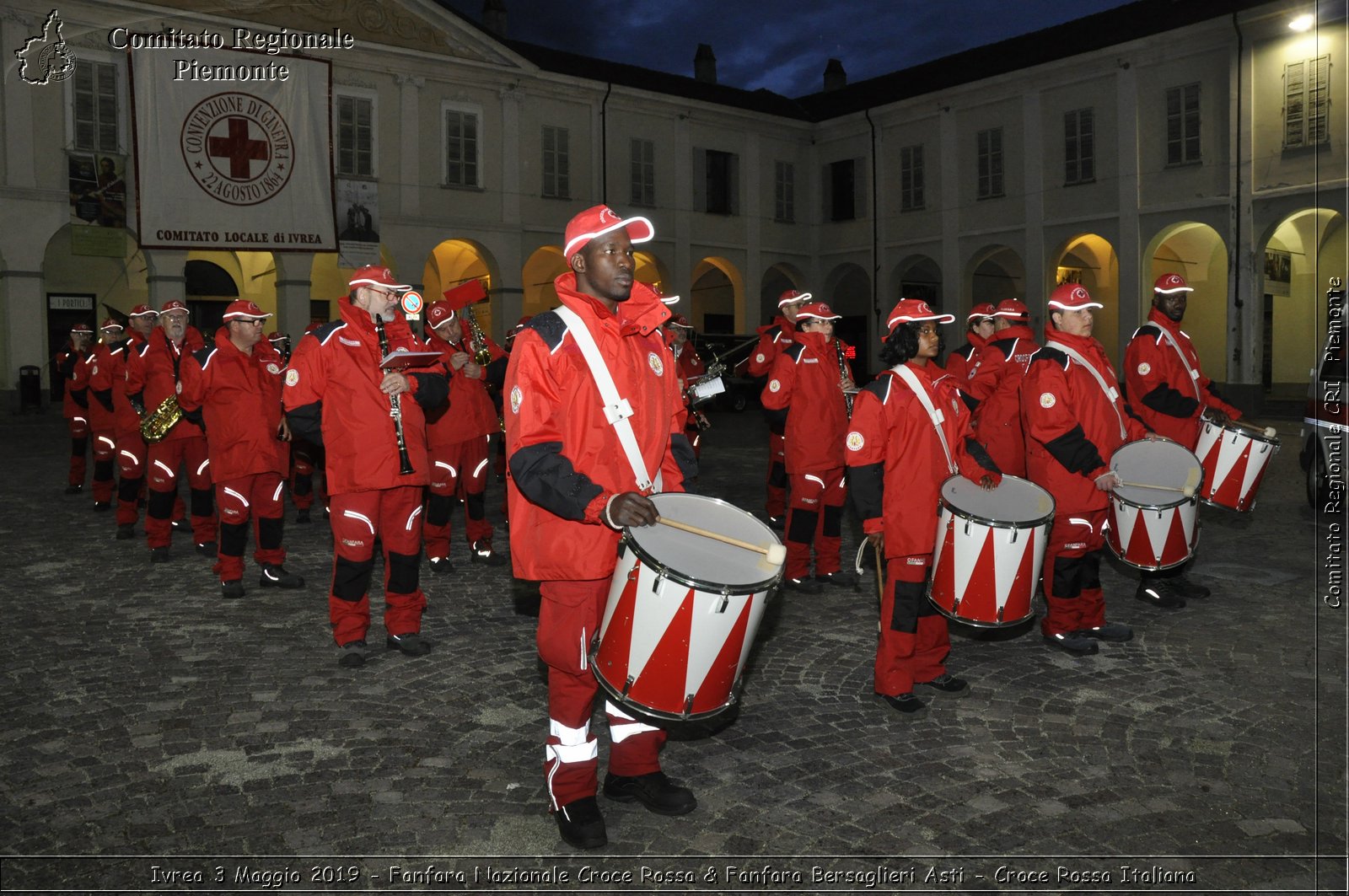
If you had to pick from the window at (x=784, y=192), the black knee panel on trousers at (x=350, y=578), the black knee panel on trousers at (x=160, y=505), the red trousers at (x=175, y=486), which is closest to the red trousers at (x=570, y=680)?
the black knee panel on trousers at (x=350, y=578)

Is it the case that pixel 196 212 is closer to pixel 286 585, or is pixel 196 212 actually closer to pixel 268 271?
pixel 268 271

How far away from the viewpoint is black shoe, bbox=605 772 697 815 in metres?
3.73

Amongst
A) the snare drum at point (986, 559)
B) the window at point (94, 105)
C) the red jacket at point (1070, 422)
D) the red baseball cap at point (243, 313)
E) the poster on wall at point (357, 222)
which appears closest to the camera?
the snare drum at point (986, 559)

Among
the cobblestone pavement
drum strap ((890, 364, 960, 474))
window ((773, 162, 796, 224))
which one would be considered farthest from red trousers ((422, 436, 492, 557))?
window ((773, 162, 796, 224))

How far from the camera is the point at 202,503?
8781 mm

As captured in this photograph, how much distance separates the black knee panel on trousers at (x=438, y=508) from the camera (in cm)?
809

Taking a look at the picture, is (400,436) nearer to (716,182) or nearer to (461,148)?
(461,148)

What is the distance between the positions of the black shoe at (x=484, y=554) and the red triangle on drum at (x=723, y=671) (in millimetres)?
5359

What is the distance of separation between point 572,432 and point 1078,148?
26.8m

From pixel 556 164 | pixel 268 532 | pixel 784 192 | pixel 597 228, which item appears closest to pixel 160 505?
pixel 268 532

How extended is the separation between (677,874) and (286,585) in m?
5.04

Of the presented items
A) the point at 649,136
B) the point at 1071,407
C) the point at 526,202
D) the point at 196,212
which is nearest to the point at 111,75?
the point at 196,212

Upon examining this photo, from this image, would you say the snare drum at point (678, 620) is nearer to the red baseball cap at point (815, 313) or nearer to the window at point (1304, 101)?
the red baseball cap at point (815, 313)

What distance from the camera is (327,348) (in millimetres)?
5539
